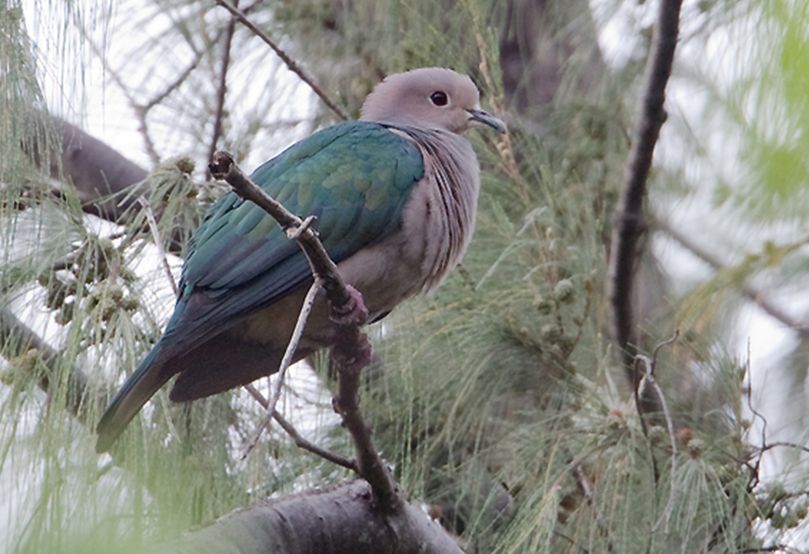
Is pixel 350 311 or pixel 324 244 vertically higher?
pixel 324 244

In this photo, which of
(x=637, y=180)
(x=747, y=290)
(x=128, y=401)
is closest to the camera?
(x=128, y=401)

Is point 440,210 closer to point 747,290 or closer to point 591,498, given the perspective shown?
point 591,498

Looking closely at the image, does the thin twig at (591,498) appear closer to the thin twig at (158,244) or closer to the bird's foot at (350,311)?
the bird's foot at (350,311)

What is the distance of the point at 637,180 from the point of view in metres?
3.25

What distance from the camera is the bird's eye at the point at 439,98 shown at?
342cm

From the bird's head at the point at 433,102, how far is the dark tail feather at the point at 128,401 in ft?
3.51

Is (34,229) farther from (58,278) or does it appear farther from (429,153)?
(429,153)

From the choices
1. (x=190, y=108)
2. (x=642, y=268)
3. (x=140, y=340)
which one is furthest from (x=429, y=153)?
(x=642, y=268)

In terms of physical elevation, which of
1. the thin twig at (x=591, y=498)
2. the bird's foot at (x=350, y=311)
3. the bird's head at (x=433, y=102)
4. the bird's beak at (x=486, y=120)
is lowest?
the thin twig at (x=591, y=498)

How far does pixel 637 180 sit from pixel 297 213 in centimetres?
80

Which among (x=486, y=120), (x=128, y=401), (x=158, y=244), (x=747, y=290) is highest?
(x=486, y=120)

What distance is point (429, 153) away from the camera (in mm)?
3119

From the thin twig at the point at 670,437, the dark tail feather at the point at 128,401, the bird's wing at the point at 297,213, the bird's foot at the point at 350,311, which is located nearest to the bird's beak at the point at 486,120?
the bird's wing at the point at 297,213

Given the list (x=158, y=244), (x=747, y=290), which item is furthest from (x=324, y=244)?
(x=747, y=290)
